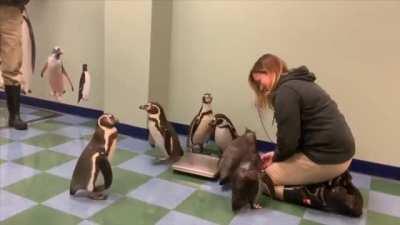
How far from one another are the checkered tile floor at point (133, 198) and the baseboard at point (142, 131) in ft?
0.21

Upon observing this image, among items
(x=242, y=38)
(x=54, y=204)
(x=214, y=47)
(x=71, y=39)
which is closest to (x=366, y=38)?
(x=242, y=38)

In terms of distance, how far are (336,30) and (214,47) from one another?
2.64ft

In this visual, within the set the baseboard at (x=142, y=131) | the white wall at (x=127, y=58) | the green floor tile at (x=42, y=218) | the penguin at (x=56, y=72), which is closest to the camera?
the green floor tile at (x=42, y=218)

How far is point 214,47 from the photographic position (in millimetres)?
2861

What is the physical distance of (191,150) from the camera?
268cm

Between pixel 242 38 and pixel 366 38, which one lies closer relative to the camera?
pixel 366 38

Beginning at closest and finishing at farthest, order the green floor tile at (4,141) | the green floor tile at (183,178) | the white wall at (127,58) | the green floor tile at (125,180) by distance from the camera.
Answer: the green floor tile at (125,180), the green floor tile at (183,178), the green floor tile at (4,141), the white wall at (127,58)

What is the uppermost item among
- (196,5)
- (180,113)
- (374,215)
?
(196,5)

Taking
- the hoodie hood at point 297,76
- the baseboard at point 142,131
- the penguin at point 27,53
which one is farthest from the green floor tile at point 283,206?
the penguin at point 27,53

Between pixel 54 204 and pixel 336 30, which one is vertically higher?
pixel 336 30

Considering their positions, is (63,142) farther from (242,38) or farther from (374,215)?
(374,215)

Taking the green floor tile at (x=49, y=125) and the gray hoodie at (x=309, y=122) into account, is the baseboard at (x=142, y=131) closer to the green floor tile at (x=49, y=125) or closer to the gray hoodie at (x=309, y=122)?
the green floor tile at (x=49, y=125)

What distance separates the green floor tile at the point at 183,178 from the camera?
2.28 m

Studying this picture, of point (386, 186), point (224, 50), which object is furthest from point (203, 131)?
point (386, 186)
